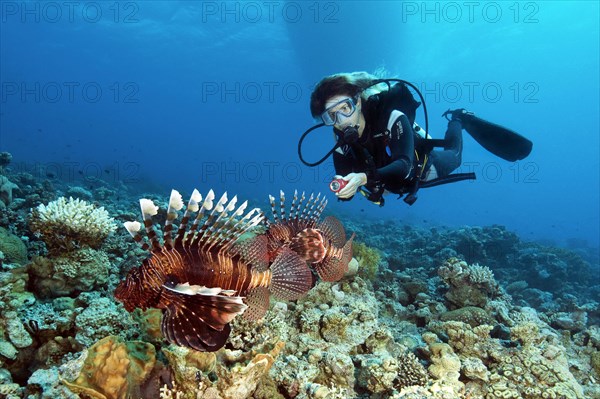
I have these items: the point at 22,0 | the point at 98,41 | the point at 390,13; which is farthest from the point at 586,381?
the point at 98,41

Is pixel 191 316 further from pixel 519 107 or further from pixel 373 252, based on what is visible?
pixel 519 107

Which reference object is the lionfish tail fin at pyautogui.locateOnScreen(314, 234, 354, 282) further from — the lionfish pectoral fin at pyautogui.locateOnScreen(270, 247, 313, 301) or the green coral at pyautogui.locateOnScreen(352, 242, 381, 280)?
the green coral at pyautogui.locateOnScreen(352, 242, 381, 280)

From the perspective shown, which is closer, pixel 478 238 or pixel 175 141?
pixel 478 238

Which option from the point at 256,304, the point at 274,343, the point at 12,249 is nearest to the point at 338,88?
the point at 256,304

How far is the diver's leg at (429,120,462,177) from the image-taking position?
19.7ft

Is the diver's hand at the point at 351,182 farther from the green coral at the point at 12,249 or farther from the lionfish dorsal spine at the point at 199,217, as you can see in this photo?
the green coral at the point at 12,249

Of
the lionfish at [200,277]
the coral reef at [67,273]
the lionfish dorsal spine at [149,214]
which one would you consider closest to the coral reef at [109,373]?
the lionfish at [200,277]

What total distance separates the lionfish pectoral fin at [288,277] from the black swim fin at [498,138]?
5.69 metres

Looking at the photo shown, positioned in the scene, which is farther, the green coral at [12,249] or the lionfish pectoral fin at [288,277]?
the green coral at [12,249]

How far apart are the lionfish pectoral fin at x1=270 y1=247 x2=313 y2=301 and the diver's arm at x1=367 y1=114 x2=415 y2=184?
1.47 metres

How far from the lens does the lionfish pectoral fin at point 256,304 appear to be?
266 centimetres

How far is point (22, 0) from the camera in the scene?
34.6m

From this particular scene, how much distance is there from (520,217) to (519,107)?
30.2m

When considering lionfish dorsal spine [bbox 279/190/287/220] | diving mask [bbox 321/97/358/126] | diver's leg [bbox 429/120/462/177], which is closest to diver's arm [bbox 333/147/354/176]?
diving mask [bbox 321/97/358/126]
